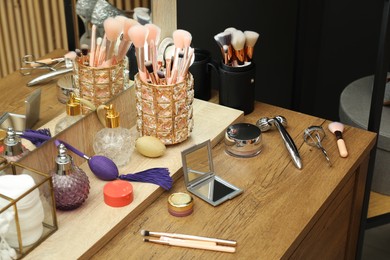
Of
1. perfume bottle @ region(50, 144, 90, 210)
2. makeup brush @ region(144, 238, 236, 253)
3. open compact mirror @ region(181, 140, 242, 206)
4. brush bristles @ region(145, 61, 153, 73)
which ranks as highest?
brush bristles @ region(145, 61, 153, 73)

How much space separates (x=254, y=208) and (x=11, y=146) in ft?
1.42

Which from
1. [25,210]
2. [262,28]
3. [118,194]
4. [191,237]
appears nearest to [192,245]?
[191,237]

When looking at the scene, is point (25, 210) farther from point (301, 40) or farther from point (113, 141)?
point (301, 40)

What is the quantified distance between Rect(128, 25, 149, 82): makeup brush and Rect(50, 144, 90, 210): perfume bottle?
26cm

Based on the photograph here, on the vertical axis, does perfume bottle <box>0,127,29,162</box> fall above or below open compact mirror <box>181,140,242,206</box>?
above

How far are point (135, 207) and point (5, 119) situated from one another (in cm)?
27

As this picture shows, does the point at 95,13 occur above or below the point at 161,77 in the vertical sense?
above

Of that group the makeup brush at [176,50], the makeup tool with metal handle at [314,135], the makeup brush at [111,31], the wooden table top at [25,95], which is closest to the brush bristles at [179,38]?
the makeup brush at [176,50]

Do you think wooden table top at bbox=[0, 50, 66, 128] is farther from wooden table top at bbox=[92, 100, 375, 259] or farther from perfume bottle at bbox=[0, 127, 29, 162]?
wooden table top at bbox=[92, 100, 375, 259]

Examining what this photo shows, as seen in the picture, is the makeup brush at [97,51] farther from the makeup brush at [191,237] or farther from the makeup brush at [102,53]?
the makeup brush at [191,237]

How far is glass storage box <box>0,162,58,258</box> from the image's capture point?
98cm

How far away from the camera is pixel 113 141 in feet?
4.04

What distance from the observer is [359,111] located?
169cm

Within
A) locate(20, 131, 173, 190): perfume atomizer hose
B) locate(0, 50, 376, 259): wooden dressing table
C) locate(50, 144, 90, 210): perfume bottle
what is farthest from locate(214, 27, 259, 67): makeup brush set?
locate(50, 144, 90, 210): perfume bottle
